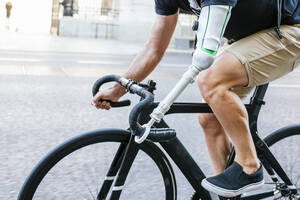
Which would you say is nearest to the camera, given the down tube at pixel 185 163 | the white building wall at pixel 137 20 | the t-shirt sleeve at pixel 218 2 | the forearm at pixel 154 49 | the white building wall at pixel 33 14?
the t-shirt sleeve at pixel 218 2

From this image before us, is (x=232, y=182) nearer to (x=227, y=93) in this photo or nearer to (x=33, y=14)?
(x=227, y=93)

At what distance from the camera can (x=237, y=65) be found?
217 centimetres

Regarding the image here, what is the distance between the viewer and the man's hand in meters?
2.22

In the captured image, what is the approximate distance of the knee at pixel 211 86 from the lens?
7.00 ft

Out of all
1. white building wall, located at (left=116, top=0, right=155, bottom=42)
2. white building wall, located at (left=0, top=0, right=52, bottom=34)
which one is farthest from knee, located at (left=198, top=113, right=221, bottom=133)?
white building wall, located at (left=0, top=0, right=52, bottom=34)

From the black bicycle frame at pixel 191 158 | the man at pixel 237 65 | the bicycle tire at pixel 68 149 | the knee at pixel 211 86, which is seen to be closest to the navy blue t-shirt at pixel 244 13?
the man at pixel 237 65

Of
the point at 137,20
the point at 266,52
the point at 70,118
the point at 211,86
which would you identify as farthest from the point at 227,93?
the point at 137,20

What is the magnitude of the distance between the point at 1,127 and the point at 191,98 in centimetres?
303

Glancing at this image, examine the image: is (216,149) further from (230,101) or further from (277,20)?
(277,20)

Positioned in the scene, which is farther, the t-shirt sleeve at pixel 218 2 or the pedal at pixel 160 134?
the pedal at pixel 160 134

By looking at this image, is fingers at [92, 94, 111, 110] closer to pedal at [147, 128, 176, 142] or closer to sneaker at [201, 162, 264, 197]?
pedal at [147, 128, 176, 142]

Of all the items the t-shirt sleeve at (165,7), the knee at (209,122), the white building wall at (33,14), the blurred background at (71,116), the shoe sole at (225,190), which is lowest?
the white building wall at (33,14)

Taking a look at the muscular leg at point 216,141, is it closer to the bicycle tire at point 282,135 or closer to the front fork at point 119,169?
the bicycle tire at point 282,135

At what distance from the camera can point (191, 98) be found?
23.8 feet
